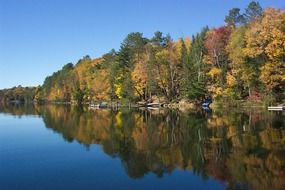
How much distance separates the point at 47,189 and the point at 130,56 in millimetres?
86940

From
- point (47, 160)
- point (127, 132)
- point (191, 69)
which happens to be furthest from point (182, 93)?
point (47, 160)

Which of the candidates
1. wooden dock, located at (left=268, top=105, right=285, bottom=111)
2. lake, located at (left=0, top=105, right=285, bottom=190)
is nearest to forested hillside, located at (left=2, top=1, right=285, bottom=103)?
wooden dock, located at (left=268, top=105, right=285, bottom=111)

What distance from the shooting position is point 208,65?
75312 millimetres

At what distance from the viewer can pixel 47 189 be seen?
50.1ft

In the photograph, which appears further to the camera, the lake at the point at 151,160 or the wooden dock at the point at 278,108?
the wooden dock at the point at 278,108

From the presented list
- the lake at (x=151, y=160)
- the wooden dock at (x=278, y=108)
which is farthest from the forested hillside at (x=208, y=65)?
the lake at (x=151, y=160)

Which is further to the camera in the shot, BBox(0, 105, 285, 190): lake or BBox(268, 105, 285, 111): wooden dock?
BBox(268, 105, 285, 111): wooden dock

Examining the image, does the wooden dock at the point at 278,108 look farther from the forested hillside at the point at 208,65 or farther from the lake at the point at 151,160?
the lake at the point at 151,160

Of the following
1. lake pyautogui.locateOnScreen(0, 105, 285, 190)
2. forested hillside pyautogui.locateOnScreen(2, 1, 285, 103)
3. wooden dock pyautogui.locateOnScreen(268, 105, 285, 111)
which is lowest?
lake pyautogui.locateOnScreen(0, 105, 285, 190)

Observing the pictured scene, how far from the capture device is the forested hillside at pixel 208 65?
5566cm

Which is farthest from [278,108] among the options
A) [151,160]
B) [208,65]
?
[151,160]

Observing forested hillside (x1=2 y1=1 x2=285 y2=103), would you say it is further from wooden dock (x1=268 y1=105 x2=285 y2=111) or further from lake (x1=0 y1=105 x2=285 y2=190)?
lake (x1=0 y1=105 x2=285 y2=190)

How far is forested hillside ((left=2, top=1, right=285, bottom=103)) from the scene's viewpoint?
183 feet

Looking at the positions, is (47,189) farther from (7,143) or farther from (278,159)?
(7,143)
